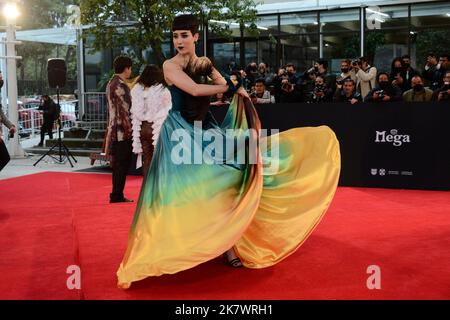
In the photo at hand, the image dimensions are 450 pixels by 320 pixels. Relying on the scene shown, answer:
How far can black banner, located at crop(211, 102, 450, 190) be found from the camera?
7.94m

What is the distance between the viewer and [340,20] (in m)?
15.8

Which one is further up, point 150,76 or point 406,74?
point 406,74

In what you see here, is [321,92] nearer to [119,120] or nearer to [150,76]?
[150,76]

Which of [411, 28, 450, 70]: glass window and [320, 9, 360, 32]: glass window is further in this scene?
[320, 9, 360, 32]: glass window

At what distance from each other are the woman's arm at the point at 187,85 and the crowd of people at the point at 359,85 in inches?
174

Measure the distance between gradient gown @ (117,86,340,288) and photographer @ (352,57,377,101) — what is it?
5887 millimetres

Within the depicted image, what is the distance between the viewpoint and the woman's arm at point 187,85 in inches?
151

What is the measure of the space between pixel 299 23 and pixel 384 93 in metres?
8.63

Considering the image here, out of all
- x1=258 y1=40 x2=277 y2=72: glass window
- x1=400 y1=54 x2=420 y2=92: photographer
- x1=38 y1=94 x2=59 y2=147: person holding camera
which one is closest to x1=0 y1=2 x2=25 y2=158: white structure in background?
x1=38 y1=94 x2=59 y2=147: person holding camera

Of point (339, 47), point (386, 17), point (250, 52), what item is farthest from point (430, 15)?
point (250, 52)

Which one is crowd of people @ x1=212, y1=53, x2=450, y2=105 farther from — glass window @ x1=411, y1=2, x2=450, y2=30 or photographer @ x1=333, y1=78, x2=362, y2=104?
glass window @ x1=411, y1=2, x2=450, y2=30

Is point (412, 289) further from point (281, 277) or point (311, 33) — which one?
point (311, 33)
